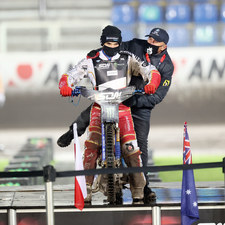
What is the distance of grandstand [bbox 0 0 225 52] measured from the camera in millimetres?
14664

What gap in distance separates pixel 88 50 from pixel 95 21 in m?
0.76

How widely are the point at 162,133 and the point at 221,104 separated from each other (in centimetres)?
204

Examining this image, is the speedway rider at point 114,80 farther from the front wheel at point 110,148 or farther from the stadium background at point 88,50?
the stadium background at point 88,50

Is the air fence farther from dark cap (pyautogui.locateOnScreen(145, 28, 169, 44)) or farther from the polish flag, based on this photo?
dark cap (pyautogui.locateOnScreen(145, 28, 169, 44))

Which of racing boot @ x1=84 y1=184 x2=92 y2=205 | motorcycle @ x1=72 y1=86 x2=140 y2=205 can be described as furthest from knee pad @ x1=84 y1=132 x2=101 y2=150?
racing boot @ x1=84 y1=184 x2=92 y2=205

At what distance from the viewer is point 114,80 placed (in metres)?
5.46

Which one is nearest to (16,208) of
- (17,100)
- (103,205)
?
(103,205)

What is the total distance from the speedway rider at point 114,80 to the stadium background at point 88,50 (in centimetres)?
894

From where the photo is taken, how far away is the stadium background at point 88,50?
1472 centimetres

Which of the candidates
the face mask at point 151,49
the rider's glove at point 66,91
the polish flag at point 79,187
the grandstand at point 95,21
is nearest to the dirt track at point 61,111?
the grandstand at point 95,21

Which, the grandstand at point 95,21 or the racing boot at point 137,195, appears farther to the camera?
the grandstand at point 95,21

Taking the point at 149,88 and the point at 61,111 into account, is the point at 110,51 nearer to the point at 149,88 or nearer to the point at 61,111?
the point at 149,88

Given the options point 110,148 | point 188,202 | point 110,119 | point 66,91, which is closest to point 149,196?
point 188,202

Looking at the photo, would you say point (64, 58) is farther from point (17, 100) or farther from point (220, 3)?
point (220, 3)
